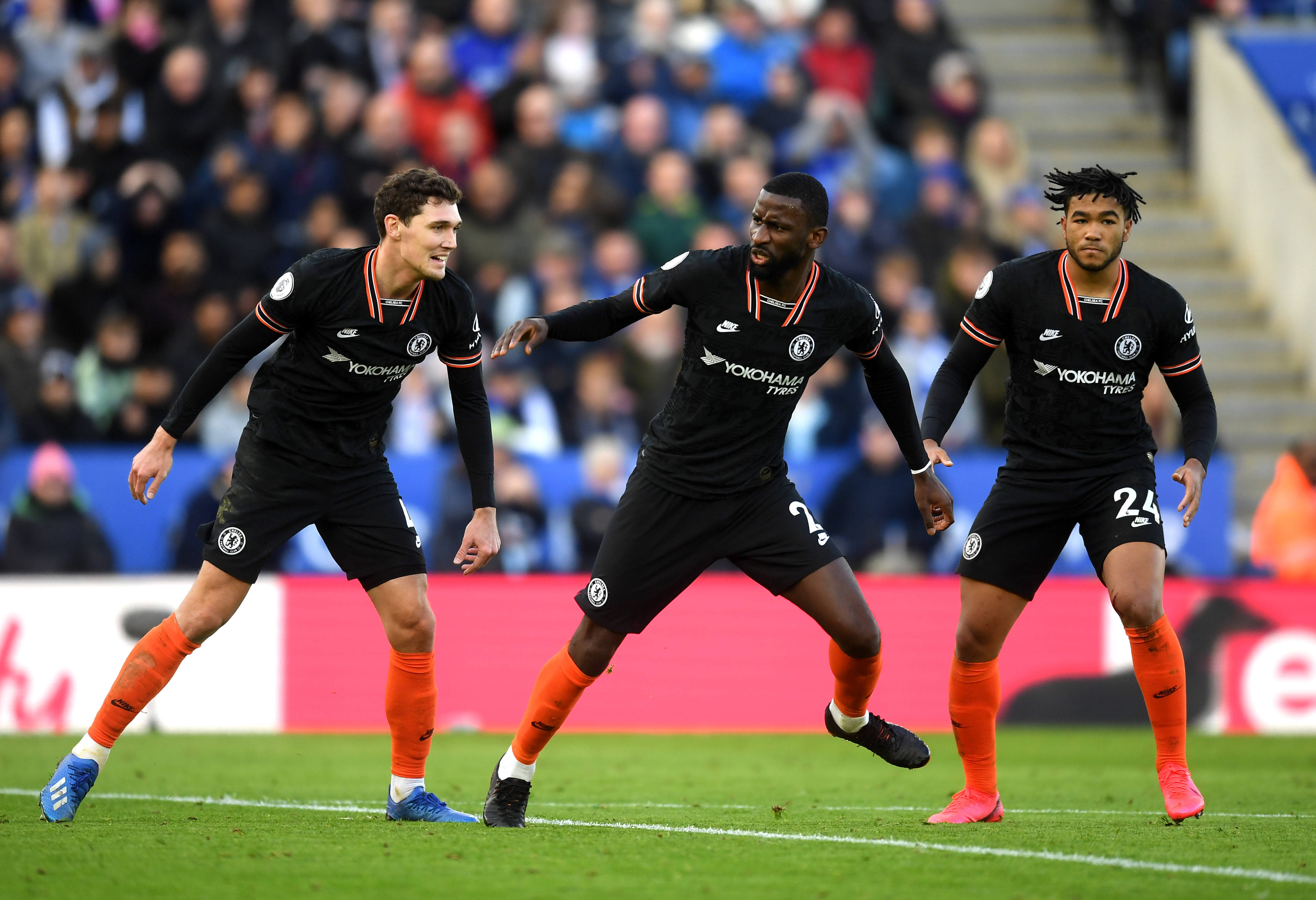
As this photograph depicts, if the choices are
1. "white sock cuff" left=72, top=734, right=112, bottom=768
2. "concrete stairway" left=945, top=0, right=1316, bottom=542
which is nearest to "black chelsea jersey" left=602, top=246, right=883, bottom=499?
"white sock cuff" left=72, top=734, right=112, bottom=768

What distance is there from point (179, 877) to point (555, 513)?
26.5ft

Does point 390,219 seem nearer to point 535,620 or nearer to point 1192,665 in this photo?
point 535,620

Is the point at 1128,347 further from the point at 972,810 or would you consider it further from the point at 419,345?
the point at 419,345

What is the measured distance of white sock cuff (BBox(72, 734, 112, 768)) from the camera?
22.5 feet

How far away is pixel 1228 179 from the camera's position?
1823 centimetres

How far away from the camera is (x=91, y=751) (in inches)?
271

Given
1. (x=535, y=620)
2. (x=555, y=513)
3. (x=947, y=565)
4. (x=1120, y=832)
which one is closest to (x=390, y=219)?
(x=1120, y=832)

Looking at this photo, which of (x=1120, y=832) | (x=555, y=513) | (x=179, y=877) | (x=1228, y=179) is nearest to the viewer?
(x=179, y=877)

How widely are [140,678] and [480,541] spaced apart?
4.72 ft

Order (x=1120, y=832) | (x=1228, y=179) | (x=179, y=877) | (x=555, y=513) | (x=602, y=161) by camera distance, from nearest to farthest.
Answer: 1. (x=179, y=877)
2. (x=1120, y=832)
3. (x=555, y=513)
4. (x=602, y=161)
5. (x=1228, y=179)

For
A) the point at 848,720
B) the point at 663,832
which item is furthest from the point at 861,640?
the point at 663,832

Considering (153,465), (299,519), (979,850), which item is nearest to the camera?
(979,850)

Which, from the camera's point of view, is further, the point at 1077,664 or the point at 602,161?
the point at 602,161

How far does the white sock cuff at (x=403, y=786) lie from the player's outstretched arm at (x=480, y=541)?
0.86 metres
